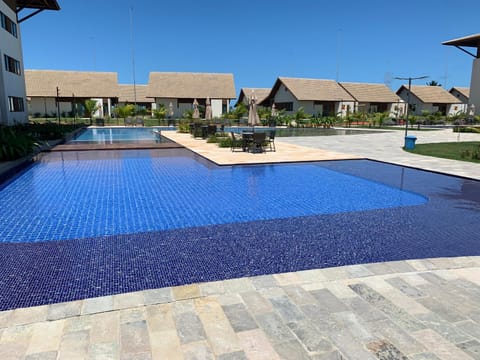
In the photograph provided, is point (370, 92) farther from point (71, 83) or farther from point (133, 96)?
point (71, 83)

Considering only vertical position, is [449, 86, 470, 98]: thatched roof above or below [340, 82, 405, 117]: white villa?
above

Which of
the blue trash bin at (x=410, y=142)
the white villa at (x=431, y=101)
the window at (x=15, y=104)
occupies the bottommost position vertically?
the blue trash bin at (x=410, y=142)

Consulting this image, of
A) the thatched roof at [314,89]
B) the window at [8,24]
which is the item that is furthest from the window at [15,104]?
the thatched roof at [314,89]

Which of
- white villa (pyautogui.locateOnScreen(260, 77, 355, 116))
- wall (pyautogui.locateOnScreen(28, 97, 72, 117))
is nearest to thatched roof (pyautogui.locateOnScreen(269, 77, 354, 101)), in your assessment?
white villa (pyautogui.locateOnScreen(260, 77, 355, 116))

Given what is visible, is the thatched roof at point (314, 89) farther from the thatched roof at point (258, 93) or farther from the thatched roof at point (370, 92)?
the thatched roof at point (258, 93)

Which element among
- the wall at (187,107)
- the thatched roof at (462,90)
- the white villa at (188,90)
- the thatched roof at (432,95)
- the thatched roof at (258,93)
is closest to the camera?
the white villa at (188,90)

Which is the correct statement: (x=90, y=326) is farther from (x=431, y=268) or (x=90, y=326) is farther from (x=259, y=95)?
(x=259, y=95)

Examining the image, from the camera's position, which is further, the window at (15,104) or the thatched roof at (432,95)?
the thatched roof at (432,95)

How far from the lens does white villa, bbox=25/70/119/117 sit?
42.6m

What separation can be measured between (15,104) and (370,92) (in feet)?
138

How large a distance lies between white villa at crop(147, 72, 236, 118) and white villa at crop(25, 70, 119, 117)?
519cm

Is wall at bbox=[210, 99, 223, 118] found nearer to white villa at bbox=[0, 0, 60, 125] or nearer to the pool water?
white villa at bbox=[0, 0, 60, 125]

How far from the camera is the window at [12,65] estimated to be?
20.8 meters

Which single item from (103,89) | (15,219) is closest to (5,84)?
(15,219)
